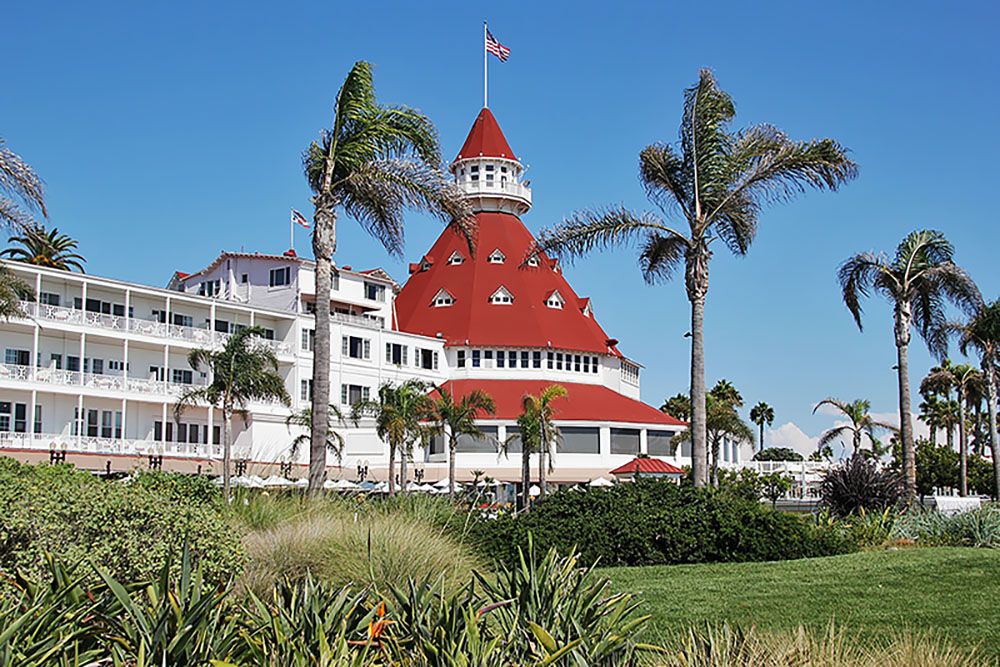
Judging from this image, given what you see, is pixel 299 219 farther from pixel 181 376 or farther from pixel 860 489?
pixel 860 489

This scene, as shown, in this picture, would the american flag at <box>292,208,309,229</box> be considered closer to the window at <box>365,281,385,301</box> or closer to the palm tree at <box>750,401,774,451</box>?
the window at <box>365,281,385,301</box>

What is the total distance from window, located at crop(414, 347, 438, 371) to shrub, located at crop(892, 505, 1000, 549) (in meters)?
46.6

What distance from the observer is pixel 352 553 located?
11.1 metres

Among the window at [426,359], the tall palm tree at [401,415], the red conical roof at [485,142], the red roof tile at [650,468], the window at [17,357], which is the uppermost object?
the red conical roof at [485,142]

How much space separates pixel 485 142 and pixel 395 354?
72.6 feet

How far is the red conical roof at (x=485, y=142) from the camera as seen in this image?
3137 inches

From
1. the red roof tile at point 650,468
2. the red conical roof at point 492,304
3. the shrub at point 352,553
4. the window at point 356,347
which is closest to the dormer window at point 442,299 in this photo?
the red conical roof at point 492,304

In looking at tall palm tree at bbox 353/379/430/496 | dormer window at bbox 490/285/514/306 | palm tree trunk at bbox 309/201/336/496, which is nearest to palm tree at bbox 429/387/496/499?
tall palm tree at bbox 353/379/430/496

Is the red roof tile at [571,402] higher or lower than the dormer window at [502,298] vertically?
lower

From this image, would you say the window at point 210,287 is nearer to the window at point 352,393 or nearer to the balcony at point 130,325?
the balcony at point 130,325

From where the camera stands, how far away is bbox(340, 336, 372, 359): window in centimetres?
6219

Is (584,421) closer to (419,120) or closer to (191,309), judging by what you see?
(191,309)

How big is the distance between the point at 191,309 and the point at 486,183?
29.2m

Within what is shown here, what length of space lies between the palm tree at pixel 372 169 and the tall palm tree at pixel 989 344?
1220 inches
